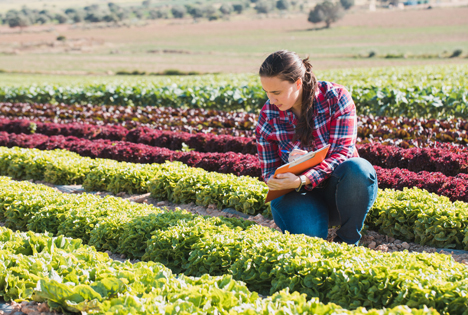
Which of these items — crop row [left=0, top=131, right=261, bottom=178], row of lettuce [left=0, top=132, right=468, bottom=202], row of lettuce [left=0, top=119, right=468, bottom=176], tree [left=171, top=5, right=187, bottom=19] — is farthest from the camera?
tree [left=171, top=5, right=187, bottom=19]

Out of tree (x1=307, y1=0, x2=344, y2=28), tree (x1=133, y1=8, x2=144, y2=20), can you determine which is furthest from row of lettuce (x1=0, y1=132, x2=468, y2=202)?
tree (x1=133, y1=8, x2=144, y2=20)

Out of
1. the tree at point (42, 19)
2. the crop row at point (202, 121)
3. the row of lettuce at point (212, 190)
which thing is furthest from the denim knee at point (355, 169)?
the tree at point (42, 19)

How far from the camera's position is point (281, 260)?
3.34m

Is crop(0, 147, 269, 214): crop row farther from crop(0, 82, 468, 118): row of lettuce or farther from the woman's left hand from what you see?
crop(0, 82, 468, 118): row of lettuce

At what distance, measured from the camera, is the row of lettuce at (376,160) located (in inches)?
221

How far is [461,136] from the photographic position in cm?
844

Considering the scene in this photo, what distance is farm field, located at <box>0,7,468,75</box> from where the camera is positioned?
132ft

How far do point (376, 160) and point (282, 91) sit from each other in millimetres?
4218

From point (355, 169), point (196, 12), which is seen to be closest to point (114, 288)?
point (355, 169)

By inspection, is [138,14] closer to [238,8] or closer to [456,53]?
[238,8]

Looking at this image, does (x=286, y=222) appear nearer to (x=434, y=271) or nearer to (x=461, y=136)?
(x=434, y=271)

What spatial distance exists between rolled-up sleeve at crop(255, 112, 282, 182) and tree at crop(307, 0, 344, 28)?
256ft

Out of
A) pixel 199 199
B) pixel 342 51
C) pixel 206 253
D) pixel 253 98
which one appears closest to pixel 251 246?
pixel 206 253

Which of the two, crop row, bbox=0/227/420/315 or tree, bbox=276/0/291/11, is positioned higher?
tree, bbox=276/0/291/11
